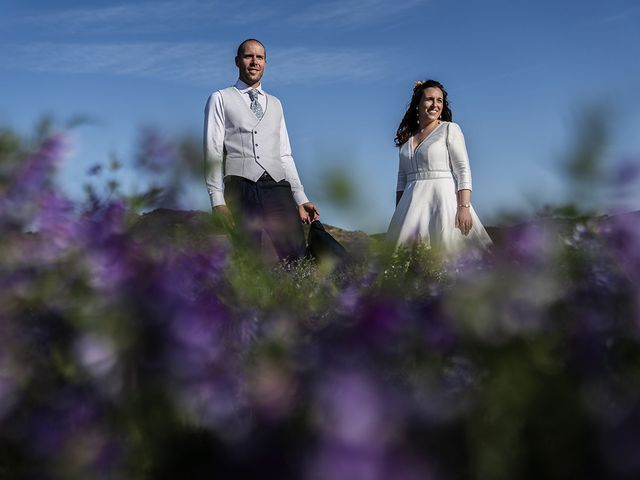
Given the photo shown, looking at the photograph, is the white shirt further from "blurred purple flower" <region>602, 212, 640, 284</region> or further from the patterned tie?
"blurred purple flower" <region>602, 212, 640, 284</region>


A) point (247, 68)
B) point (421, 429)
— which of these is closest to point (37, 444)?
point (421, 429)

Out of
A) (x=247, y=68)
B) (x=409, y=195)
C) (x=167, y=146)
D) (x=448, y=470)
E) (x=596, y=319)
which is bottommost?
(x=409, y=195)

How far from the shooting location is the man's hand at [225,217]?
1.32 metres

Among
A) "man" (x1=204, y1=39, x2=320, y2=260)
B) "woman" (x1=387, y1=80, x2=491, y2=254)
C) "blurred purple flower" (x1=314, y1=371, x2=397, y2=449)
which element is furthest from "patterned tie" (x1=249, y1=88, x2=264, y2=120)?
"blurred purple flower" (x1=314, y1=371, x2=397, y2=449)

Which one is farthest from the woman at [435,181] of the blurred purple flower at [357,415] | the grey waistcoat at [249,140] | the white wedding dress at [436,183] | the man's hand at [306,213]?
the blurred purple flower at [357,415]

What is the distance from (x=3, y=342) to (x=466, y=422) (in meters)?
0.81

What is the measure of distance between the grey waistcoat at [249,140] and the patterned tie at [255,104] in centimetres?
4

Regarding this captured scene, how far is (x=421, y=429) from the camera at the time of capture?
92 cm

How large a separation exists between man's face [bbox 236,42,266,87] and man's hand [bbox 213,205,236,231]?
5.62 meters

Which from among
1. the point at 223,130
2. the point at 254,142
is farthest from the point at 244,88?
the point at 254,142

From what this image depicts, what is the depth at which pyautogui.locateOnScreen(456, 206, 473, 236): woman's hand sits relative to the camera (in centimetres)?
703

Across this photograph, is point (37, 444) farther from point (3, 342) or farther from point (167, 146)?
point (167, 146)

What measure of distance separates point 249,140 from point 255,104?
1.20 ft

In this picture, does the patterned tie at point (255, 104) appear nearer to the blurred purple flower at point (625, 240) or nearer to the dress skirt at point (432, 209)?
the dress skirt at point (432, 209)
